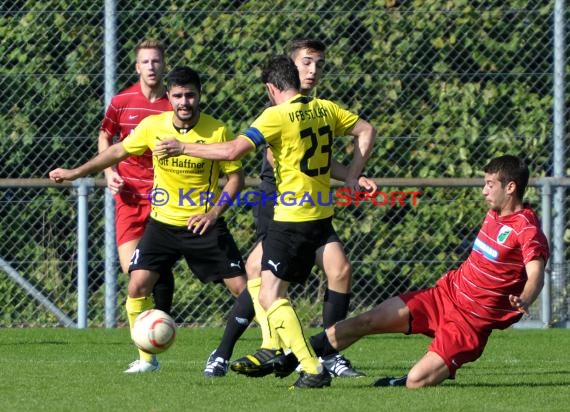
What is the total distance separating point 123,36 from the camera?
1070 centimetres

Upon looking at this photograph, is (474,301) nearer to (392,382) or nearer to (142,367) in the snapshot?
(392,382)

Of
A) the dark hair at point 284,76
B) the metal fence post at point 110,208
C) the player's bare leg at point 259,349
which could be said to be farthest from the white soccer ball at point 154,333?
the metal fence post at point 110,208

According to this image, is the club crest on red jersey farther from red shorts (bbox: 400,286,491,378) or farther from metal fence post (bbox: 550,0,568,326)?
metal fence post (bbox: 550,0,568,326)

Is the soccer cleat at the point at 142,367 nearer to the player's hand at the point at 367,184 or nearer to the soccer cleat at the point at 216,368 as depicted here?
the soccer cleat at the point at 216,368

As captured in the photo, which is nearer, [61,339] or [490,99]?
[61,339]

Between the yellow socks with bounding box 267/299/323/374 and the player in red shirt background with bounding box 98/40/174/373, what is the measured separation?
239 cm

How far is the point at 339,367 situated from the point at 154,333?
1.21 m

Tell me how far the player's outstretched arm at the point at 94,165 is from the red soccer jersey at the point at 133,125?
41.7 inches

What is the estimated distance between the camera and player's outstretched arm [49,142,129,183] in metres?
7.58

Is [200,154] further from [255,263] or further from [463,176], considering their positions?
[463,176]

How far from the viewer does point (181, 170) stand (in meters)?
7.65

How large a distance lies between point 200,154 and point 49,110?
4.38m

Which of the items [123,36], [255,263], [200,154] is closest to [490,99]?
[123,36]

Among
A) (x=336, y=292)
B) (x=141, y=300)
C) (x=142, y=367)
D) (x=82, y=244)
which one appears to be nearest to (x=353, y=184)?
(x=336, y=292)
